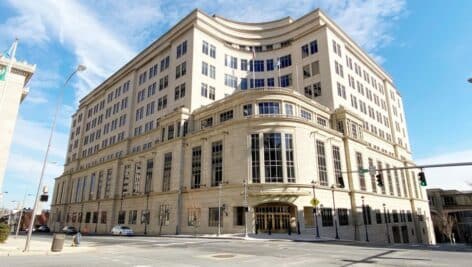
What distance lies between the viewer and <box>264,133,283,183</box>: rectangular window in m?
37.7

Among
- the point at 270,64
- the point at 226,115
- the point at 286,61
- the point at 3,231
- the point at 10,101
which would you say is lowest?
the point at 3,231

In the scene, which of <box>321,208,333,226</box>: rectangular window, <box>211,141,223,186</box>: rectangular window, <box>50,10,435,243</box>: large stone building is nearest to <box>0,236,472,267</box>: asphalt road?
<box>50,10,435,243</box>: large stone building

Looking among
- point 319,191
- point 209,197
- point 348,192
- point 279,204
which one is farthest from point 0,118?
point 348,192

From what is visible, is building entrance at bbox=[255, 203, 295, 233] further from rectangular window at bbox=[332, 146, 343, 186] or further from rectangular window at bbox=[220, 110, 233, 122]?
rectangular window at bbox=[220, 110, 233, 122]

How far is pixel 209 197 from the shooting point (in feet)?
136

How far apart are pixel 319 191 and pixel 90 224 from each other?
5421cm

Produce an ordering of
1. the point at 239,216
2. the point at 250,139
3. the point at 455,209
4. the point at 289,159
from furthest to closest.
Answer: the point at 455,209
the point at 250,139
the point at 289,159
the point at 239,216

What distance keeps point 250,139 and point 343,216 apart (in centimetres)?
1830

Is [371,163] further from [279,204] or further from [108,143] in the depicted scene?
[108,143]

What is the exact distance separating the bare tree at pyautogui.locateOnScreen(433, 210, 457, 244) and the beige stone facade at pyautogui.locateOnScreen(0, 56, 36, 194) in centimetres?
9701

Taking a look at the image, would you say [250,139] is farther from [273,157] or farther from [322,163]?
[322,163]

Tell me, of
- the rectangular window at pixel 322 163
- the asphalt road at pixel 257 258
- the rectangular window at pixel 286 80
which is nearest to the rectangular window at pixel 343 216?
the rectangular window at pixel 322 163

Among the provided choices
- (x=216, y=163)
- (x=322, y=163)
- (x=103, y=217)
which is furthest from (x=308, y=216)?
(x=103, y=217)

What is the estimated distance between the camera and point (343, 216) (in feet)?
140
